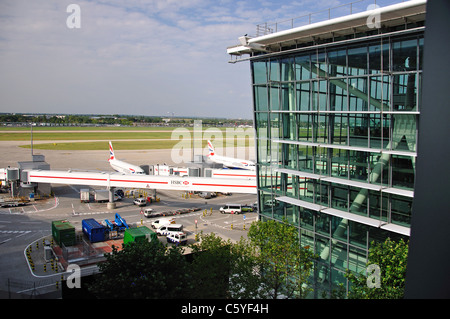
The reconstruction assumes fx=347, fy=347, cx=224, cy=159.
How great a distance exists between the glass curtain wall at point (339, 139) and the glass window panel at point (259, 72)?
89mm

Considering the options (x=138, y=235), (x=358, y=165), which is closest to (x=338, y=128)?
(x=358, y=165)

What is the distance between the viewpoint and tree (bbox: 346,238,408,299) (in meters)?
17.7

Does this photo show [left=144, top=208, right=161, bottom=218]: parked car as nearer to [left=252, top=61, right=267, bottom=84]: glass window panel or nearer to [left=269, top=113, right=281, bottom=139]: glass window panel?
[left=269, top=113, right=281, bottom=139]: glass window panel

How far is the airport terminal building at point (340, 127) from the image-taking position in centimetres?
2108

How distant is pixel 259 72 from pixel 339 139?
31.2 feet

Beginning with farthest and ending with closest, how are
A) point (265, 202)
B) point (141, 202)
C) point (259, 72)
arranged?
point (141, 202) → point (265, 202) → point (259, 72)

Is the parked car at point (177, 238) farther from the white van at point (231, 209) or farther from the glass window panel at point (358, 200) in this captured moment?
the glass window panel at point (358, 200)

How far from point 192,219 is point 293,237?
28.8 m

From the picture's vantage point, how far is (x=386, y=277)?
17953 mm

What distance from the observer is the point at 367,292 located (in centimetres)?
1798

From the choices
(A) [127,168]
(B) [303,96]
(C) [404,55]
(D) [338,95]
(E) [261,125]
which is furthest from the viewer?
(A) [127,168]

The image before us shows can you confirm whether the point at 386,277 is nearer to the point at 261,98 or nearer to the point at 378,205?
the point at 378,205
